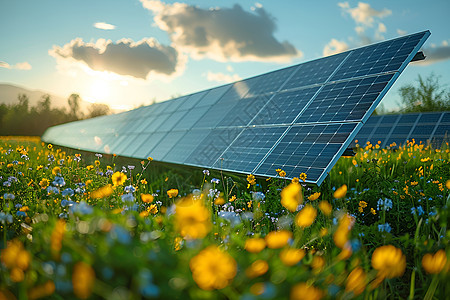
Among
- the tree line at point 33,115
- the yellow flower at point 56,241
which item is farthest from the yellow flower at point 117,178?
the tree line at point 33,115

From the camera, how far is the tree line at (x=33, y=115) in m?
45.4

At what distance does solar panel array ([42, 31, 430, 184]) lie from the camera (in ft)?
16.6

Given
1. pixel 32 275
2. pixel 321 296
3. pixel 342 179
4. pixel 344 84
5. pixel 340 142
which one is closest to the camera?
pixel 321 296

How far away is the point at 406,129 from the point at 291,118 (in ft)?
34.6

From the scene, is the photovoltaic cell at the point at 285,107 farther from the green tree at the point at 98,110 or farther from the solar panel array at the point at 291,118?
the green tree at the point at 98,110

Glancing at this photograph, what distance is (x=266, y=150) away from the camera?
576 centimetres

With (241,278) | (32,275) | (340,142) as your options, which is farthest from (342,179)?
(32,275)

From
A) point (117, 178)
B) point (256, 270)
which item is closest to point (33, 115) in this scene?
point (117, 178)

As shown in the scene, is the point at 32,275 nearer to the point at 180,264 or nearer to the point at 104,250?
the point at 104,250

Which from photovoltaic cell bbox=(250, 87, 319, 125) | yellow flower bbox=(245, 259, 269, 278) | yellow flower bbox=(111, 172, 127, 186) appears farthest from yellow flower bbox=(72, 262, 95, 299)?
photovoltaic cell bbox=(250, 87, 319, 125)

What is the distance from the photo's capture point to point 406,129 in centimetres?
1438

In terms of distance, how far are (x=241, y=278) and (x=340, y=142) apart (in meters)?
3.77

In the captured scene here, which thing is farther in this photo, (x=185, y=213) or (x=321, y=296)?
Result: (x=321, y=296)

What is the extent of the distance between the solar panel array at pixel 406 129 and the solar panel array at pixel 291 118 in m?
6.50
